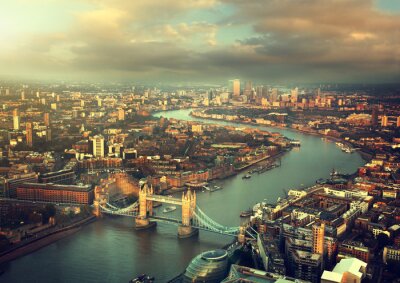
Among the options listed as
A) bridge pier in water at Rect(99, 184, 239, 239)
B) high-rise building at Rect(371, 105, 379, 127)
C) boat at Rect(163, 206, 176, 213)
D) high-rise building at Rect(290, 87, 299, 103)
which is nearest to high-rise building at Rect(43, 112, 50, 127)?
bridge pier in water at Rect(99, 184, 239, 239)

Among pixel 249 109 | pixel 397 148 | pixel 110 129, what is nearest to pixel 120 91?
pixel 110 129

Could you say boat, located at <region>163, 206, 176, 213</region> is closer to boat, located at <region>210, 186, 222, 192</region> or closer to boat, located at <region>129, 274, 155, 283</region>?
boat, located at <region>210, 186, 222, 192</region>

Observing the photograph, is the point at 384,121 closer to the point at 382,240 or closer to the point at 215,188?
the point at 215,188

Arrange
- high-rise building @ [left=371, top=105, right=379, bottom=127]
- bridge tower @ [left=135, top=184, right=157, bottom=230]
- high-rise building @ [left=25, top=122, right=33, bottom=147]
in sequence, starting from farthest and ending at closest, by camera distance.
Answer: high-rise building @ [left=371, top=105, right=379, bottom=127]
high-rise building @ [left=25, top=122, right=33, bottom=147]
bridge tower @ [left=135, top=184, right=157, bottom=230]

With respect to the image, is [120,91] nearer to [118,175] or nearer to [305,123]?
→ [118,175]

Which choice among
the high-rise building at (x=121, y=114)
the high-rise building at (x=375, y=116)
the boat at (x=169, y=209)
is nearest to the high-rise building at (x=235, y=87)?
the high-rise building at (x=375, y=116)

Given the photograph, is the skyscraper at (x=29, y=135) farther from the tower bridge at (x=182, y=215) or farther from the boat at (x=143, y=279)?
the boat at (x=143, y=279)
